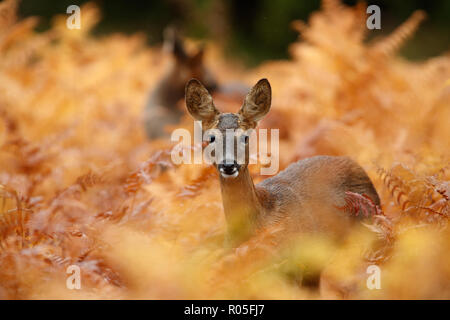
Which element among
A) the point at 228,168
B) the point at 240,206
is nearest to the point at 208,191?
the point at 240,206

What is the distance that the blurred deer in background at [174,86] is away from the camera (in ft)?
21.7

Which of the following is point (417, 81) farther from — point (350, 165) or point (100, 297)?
point (100, 297)

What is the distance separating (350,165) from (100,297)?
164 centimetres

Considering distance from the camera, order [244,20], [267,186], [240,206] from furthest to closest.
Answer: [244,20]
[267,186]
[240,206]

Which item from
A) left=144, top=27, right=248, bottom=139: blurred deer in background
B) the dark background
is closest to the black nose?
left=144, top=27, right=248, bottom=139: blurred deer in background

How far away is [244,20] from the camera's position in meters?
13.5

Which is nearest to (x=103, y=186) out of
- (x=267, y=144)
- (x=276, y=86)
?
(x=267, y=144)

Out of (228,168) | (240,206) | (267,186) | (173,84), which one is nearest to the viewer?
(228,168)

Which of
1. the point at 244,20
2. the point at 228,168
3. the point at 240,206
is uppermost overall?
the point at 244,20

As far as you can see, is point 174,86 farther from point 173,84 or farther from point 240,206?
point 240,206

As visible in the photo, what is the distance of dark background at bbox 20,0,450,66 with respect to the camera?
40.1ft

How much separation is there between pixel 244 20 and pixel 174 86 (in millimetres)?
7099

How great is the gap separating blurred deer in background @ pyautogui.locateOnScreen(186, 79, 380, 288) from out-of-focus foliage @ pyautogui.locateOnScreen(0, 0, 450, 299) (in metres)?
0.12

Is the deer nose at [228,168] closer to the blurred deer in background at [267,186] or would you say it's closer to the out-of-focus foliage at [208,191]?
the blurred deer in background at [267,186]
